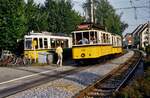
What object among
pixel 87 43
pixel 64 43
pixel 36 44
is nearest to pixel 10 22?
pixel 36 44

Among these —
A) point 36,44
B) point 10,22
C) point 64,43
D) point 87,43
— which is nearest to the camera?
point 87,43

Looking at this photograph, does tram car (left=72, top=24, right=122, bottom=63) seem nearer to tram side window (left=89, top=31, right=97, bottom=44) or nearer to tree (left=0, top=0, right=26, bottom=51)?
tram side window (left=89, top=31, right=97, bottom=44)

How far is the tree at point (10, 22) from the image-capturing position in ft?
130

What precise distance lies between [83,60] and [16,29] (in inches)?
367

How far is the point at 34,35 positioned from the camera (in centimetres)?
3794

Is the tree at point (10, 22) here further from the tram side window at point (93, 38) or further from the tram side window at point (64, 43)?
the tram side window at point (93, 38)

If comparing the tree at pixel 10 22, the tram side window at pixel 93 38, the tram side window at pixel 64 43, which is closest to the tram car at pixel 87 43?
the tram side window at pixel 93 38

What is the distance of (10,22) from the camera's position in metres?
39.6

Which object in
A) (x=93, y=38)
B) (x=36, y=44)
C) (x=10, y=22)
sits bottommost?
(x=36, y=44)

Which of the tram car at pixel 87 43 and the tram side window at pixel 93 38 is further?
the tram side window at pixel 93 38

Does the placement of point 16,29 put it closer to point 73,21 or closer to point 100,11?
point 73,21

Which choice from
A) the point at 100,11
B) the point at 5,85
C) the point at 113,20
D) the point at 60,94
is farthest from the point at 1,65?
the point at 100,11

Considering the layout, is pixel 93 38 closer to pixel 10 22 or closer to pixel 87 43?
pixel 87 43

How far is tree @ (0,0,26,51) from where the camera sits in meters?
39.5
